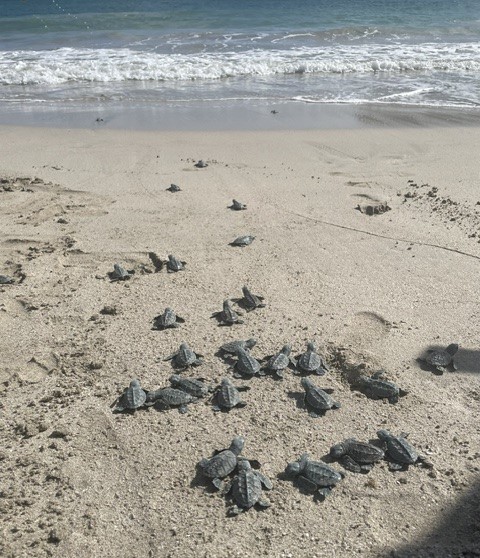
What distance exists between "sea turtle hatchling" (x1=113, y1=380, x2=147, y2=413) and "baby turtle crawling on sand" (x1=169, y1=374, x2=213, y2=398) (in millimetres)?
189

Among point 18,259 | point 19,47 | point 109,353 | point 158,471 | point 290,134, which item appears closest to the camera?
point 158,471

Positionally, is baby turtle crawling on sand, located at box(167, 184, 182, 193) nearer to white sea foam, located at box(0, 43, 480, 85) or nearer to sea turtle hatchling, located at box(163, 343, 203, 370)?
sea turtle hatchling, located at box(163, 343, 203, 370)

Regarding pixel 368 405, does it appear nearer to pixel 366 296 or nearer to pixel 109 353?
pixel 366 296

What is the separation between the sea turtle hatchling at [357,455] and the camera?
9.50 ft

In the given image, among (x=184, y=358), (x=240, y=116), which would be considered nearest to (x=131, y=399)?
(x=184, y=358)

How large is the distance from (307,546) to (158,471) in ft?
2.58

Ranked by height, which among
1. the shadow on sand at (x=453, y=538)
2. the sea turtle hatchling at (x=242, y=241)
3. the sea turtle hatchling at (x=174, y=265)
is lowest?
the shadow on sand at (x=453, y=538)

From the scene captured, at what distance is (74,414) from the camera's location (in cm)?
325

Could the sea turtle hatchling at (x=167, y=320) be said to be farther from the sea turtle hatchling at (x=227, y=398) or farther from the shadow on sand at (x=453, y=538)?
the shadow on sand at (x=453, y=538)

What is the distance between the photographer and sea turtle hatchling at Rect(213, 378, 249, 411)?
3289 millimetres

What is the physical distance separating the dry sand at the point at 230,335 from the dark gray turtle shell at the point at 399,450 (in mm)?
59

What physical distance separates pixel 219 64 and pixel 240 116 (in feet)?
14.6

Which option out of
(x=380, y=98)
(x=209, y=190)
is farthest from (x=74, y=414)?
(x=380, y=98)

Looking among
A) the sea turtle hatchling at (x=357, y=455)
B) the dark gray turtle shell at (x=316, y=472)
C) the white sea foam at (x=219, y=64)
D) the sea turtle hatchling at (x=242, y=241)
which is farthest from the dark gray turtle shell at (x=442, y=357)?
the white sea foam at (x=219, y=64)
